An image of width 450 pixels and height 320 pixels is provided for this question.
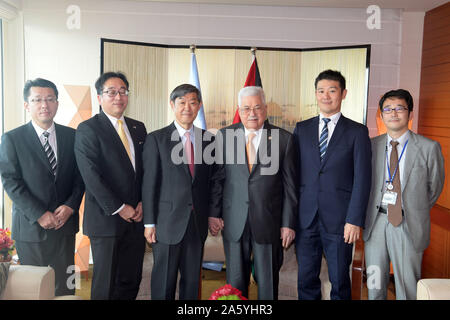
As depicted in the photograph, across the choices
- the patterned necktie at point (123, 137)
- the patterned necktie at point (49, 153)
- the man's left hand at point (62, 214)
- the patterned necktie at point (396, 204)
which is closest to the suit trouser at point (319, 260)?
the patterned necktie at point (396, 204)

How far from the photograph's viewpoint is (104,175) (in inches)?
107

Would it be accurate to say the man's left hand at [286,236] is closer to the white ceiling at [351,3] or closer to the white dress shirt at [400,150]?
the white dress shirt at [400,150]

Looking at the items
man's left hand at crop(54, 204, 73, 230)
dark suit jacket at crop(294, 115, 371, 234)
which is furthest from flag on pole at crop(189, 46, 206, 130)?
man's left hand at crop(54, 204, 73, 230)

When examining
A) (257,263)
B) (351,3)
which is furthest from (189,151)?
(351,3)

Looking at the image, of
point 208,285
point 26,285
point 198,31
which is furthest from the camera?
point 198,31

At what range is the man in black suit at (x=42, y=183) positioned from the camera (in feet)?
8.91

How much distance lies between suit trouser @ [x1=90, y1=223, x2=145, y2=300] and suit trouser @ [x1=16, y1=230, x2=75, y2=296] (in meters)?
0.30

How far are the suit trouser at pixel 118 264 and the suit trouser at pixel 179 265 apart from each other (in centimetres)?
22

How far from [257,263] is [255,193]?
501 millimetres

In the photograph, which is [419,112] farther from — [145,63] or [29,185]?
[29,185]

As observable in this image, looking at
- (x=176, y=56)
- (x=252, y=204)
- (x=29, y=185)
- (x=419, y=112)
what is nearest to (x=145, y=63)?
(x=176, y=56)

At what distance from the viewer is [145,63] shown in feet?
14.2

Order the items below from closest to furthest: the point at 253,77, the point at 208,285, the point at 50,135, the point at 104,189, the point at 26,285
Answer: the point at 26,285
the point at 104,189
the point at 50,135
the point at 208,285
the point at 253,77

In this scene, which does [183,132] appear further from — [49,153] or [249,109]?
[49,153]
